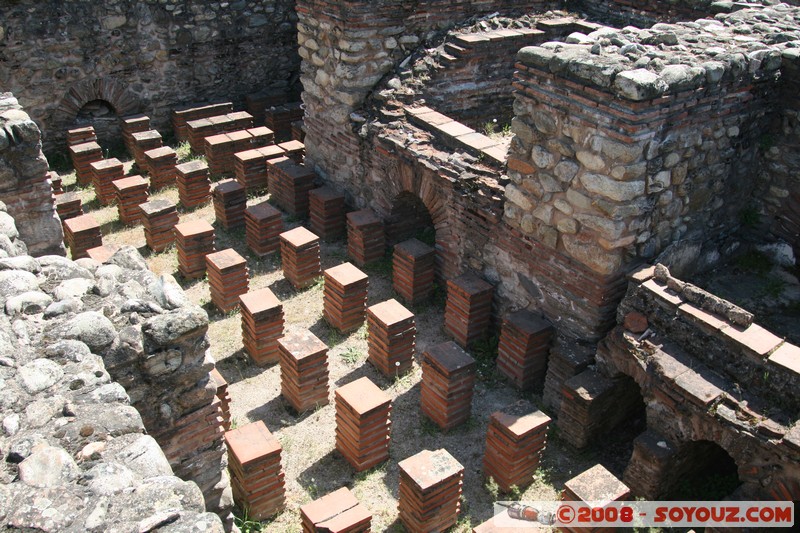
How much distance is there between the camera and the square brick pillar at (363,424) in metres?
5.96

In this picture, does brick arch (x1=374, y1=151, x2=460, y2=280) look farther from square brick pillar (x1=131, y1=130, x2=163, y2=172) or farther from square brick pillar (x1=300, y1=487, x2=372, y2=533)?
square brick pillar (x1=131, y1=130, x2=163, y2=172)

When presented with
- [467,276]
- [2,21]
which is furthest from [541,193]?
[2,21]

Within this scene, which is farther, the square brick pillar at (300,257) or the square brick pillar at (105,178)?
the square brick pillar at (105,178)

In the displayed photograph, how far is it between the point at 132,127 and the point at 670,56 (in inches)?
330

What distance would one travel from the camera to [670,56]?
617 centimetres

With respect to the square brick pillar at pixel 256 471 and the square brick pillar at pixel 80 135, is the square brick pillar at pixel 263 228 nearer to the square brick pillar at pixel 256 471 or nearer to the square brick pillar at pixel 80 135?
the square brick pillar at pixel 256 471

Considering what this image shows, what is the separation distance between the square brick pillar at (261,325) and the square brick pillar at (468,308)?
5.97ft

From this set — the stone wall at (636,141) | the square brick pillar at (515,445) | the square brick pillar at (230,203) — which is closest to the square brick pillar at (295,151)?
the square brick pillar at (230,203)

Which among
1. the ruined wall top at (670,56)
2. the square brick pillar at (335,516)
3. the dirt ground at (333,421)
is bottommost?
the dirt ground at (333,421)

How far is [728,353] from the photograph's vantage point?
553cm

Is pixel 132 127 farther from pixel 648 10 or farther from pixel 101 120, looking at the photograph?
pixel 648 10

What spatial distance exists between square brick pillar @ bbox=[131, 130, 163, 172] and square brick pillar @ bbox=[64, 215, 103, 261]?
8.13 feet

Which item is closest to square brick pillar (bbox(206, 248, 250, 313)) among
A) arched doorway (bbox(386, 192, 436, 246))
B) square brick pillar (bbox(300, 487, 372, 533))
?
arched doorway (bbox(386, 192, 436, 246))

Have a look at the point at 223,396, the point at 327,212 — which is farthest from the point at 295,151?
the point at 223,396
